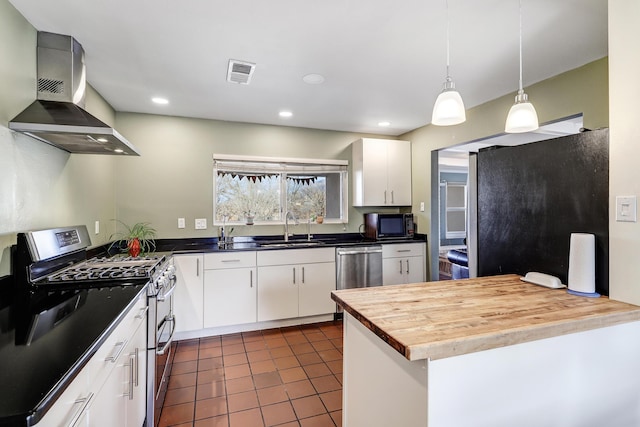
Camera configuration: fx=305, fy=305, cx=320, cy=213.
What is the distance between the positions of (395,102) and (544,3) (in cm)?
155

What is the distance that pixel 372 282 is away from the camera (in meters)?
3.73

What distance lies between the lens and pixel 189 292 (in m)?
3.04

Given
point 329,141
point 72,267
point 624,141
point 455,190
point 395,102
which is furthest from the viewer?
point 455,190

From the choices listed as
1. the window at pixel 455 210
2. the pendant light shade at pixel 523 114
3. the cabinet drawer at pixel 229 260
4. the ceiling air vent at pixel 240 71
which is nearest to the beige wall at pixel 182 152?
the pendant light shade at pixel 523 114

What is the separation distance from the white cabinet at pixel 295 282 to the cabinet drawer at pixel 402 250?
29.1 inches

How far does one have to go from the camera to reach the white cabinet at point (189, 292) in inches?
118

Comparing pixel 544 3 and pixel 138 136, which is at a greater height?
pixel 544 3

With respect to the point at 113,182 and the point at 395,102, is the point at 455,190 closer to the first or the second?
the point at 395,102

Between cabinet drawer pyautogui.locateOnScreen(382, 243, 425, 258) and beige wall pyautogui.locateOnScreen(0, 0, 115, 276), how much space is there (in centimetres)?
311

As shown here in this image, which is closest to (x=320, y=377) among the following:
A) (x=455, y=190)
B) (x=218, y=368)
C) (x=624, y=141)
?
(x=218, y=368)

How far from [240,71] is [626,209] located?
246 centimetres

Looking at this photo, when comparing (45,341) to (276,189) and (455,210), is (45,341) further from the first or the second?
(455,210)

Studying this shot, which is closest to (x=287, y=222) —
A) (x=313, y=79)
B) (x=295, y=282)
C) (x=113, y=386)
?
(x=295, y=282)

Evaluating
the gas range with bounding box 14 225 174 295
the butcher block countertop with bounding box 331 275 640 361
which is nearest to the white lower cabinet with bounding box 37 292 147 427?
the gas range with bounding box 14 225 174 295
